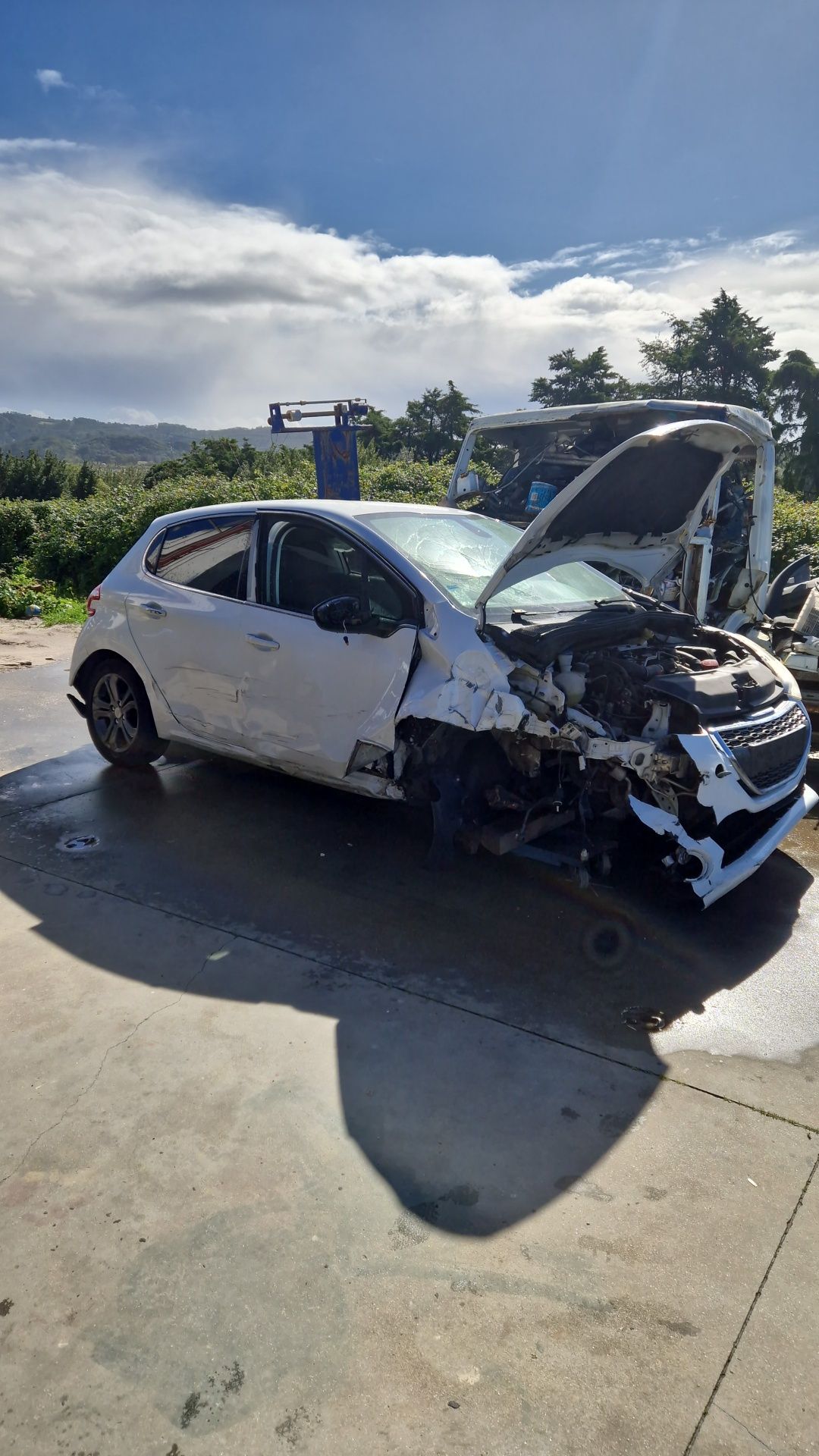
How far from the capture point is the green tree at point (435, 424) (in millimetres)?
42031

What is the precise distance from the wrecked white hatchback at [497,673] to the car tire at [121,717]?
18cm

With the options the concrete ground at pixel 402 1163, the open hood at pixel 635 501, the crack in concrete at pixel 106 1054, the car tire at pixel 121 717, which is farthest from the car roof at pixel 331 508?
the crack in concrete at pixel 106 1054

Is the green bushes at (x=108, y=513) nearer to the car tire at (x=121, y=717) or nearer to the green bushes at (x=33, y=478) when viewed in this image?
the car tire at (x=121, y=717)

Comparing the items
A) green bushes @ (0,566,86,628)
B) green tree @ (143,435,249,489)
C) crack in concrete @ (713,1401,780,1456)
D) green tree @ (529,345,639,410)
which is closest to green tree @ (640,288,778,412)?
green tree @ (529,345,639,410)

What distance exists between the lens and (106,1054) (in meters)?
3.27

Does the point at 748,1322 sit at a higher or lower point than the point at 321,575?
lower

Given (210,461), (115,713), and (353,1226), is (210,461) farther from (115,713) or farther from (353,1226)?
(353,1226)

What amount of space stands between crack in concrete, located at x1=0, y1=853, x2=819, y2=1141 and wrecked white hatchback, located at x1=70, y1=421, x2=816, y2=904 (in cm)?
92

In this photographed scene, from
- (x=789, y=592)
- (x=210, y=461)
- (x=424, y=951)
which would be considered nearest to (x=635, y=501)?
(x=789, y=592)

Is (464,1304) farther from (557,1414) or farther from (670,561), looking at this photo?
(670,561)

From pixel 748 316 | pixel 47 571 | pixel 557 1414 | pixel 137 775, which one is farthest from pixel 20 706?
pixel 748 316

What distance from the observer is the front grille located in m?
4.10

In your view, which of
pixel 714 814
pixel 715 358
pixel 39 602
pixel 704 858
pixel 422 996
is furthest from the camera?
pixel 715 358

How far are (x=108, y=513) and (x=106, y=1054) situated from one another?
15.0 meters
